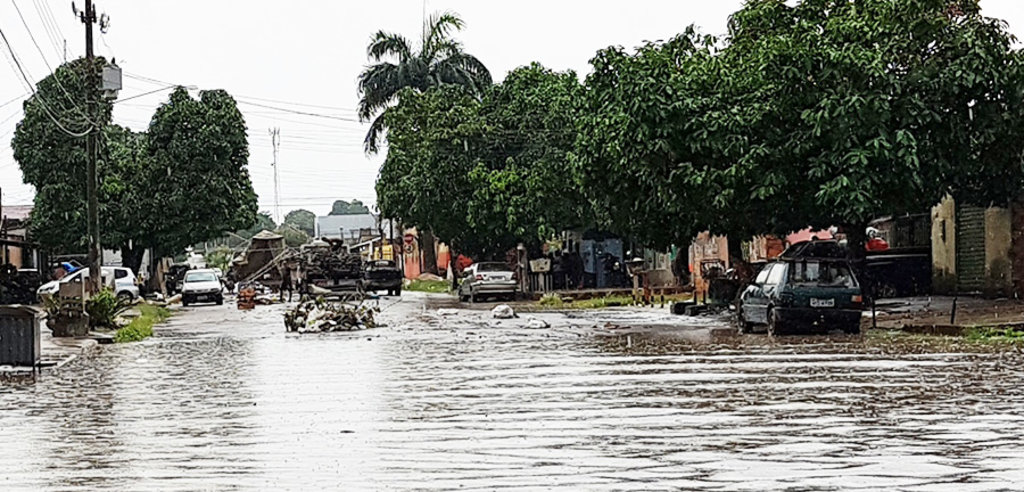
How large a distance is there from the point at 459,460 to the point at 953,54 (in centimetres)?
2064

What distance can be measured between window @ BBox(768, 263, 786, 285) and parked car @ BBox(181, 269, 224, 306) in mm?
33929

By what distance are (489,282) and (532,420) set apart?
38.7m

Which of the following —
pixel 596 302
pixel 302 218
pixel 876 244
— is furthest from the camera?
pixel 302 218

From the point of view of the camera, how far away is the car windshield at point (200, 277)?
57062mm

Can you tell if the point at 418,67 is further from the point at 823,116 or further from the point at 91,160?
the point at 823,116

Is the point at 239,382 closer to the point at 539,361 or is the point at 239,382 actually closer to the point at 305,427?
the point at 539,361

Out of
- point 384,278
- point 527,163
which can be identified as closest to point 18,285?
point 384,278

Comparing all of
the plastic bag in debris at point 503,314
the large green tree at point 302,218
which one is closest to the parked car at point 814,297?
the plastic bag in debris at point 503,314

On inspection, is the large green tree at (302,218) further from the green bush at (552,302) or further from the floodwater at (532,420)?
the floodwater at (532,420)

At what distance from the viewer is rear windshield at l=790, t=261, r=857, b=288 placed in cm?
2586

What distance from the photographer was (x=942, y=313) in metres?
30.3

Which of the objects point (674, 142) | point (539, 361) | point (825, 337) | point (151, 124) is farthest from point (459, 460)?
point (151, 124)

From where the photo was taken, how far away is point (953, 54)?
28234mm

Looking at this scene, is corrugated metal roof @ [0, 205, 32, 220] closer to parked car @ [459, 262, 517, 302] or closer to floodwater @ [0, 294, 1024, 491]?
parked car @ [459, 262, 517, 302]
